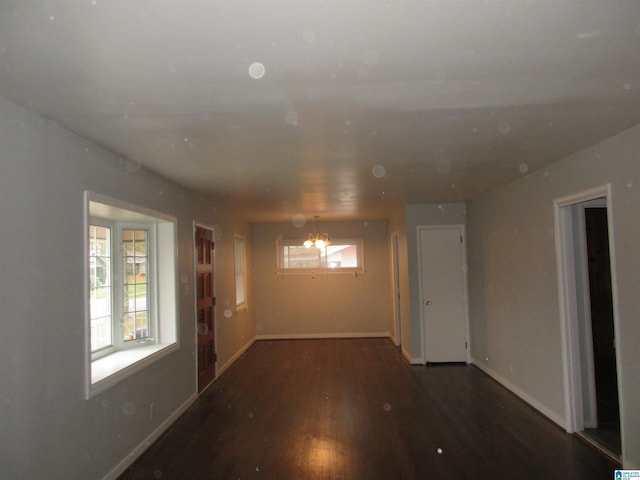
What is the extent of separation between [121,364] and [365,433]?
2.17 meters

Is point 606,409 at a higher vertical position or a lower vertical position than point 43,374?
lower

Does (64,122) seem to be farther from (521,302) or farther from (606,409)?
(606,409)

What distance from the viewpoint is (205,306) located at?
5.56 m

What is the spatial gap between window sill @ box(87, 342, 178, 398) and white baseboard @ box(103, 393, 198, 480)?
1.96ft

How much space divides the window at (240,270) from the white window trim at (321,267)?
3.16 feet

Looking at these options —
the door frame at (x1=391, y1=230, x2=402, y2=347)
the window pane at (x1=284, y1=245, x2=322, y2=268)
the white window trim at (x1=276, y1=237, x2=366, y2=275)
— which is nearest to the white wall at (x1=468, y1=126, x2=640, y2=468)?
the door frame at (x1=391, y1=230, x2=402, y2=347)

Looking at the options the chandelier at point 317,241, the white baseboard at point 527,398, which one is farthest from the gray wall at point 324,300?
the white baseboard at point 527,398

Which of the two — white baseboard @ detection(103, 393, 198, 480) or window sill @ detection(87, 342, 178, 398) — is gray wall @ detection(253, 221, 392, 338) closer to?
white baseboard @ detection(103, 393, 198, 480)

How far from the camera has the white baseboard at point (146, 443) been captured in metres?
3.20

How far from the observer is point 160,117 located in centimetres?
255

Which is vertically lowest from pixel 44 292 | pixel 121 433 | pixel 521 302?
pixel 121 433

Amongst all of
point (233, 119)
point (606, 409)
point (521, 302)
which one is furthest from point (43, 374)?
point (606, 409)

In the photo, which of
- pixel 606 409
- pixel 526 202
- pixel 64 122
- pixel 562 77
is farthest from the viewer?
pixel 526 202

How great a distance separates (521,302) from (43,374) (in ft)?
14.3
